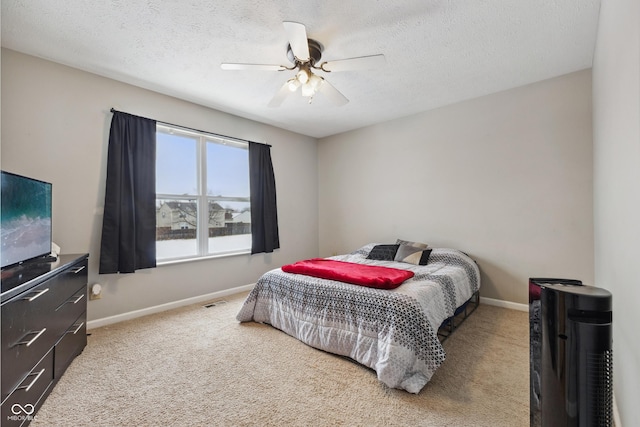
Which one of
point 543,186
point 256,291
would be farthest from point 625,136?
point 256,291

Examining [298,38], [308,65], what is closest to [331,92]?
[308,65]

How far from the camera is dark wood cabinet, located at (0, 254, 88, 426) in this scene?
1306 mm

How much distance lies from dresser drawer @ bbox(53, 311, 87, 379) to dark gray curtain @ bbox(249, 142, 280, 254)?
2.04m

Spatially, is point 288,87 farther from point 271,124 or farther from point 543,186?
point 543,186

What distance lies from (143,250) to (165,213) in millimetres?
516

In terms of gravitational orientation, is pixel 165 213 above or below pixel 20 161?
below

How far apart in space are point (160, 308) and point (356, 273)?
2357mm

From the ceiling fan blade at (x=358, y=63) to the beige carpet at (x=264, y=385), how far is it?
2.27m

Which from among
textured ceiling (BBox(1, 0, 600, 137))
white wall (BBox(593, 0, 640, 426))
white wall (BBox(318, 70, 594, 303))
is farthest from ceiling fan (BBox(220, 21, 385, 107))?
white wall (BBox(318, 70, 594, 303))

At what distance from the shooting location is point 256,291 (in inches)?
111

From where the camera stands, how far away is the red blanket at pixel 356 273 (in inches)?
86.7

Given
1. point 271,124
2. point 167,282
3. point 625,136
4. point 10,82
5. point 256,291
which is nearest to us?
point 625,136

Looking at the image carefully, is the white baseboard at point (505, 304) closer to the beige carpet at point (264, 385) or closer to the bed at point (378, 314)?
the bed at point (378, 314)

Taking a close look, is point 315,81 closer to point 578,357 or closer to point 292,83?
point 292,83
